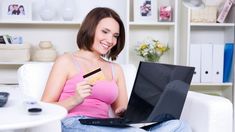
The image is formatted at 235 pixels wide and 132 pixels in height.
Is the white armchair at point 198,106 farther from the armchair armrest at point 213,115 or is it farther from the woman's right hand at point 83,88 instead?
the woman's right hand at point 83,88

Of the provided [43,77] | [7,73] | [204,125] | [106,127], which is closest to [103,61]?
[43,77]

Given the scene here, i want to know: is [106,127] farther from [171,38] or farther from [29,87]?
[171,38]

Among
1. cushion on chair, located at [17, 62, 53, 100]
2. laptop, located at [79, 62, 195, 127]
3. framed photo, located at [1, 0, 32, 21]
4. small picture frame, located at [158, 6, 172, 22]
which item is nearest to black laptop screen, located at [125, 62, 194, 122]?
laptop, located at [79, 62, 195, 127]

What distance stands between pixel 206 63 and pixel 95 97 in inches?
55.3

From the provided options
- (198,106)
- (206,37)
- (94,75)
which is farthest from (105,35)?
(206,37)

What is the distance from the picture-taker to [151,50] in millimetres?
2910

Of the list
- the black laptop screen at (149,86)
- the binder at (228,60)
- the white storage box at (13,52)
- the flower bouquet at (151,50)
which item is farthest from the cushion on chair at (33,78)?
the binder at (228,60)

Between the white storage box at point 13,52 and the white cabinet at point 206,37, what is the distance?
4.01ft

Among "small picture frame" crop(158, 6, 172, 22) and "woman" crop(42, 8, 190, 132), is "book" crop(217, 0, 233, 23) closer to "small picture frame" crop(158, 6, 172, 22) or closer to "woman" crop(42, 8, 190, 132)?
"small picture frame" crop(158, 6, 172, 22)

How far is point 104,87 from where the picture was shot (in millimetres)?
1789

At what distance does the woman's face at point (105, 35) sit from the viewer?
183 centimetres

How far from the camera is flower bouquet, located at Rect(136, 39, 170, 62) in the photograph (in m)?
2.91

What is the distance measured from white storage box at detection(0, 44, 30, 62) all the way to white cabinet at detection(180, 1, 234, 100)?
4.01 ft

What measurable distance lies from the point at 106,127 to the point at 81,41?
49 centimetres
